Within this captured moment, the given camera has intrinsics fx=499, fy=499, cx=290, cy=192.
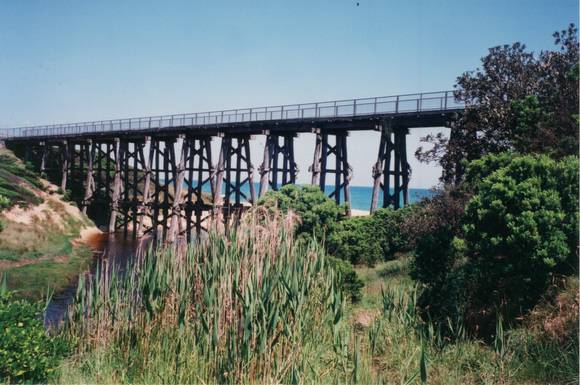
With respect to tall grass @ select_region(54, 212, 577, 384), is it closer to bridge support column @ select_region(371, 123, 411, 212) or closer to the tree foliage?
the tree foliage

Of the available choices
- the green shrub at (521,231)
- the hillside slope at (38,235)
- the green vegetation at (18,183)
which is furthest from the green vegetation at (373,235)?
the green vegetation at (18,183)

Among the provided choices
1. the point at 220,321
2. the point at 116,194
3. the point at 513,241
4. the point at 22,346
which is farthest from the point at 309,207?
the point at 116,194

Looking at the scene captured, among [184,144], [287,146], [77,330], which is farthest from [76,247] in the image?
[77,330]

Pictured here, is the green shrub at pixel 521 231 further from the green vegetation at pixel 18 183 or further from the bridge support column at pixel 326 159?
the green vegetation at pixel 18 183

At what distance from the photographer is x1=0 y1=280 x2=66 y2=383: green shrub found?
218 inches

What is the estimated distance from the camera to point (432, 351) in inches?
274

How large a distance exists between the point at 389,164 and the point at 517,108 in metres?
7.38

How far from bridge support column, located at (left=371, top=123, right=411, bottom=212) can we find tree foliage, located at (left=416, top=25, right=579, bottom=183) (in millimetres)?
4468

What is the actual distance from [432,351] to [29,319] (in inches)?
207

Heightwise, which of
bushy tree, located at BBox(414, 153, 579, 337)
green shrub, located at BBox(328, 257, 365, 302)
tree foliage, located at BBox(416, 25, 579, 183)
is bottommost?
green shrub, located at BBox(328, 257, 365, 302)

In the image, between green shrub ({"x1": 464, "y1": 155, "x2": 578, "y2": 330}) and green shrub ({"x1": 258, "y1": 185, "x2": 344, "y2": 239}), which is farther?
green shrub ({"x1": 258, "y1": 185, "x2": 344, "y2": 239})

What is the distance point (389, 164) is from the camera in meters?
17.7

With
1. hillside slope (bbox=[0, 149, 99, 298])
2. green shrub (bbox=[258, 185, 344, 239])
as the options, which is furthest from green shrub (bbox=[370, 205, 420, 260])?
hillside slope (bbox=[0, 149, 99, 298])

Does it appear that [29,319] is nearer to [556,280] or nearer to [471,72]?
[556,280]
